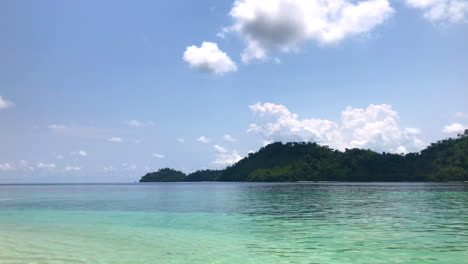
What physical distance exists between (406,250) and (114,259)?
1418cm

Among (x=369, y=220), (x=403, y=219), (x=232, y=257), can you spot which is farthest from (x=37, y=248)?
(x=403, y=219)

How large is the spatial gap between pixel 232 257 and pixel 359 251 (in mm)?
6309

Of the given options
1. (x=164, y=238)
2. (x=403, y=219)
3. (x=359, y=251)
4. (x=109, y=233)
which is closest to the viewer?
(x=359, y=251)

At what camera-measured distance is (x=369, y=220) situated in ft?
93.6

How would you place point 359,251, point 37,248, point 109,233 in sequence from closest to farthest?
point 359,251, point 37,248, point 109,233

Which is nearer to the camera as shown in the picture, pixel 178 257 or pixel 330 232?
pixel 178 257

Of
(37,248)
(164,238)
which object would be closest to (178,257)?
(164,238)

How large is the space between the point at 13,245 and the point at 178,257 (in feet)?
33.7

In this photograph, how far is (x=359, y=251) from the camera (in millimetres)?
16406

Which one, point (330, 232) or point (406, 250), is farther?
point (330, 232)

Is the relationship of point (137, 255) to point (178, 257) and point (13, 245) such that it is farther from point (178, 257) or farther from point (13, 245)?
point (13, 245)

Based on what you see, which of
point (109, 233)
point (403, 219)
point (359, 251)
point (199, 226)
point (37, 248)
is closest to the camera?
point (359, 251)

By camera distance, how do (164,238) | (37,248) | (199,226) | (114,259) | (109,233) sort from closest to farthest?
(114,259) < (37,248) < (164,238) < (109,233) < (199,226)

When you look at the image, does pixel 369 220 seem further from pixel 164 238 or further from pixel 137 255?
pixel 137 255
